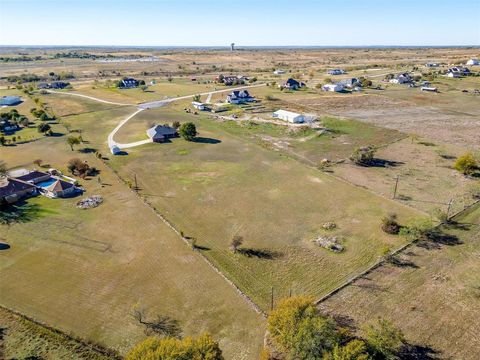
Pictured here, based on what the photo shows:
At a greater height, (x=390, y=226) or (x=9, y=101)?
(x=9, y=101)

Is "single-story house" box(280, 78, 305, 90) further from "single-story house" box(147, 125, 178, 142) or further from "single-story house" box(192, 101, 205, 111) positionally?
"single-story house" box(147, 125, 178, 142)

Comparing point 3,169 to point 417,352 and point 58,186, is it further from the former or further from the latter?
point 417,352

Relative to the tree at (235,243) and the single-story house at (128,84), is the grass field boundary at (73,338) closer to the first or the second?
the tree at (235,243)

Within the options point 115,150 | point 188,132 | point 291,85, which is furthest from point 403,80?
point 115,150

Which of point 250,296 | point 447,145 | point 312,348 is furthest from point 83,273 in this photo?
point 447,145

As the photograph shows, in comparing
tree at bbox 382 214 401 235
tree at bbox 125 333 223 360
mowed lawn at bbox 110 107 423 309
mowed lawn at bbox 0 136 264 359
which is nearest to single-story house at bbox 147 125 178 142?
mowed lawn at bbox 110 107 423 309

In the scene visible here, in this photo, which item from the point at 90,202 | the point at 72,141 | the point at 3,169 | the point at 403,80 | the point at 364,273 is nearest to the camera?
the point at 364,273
